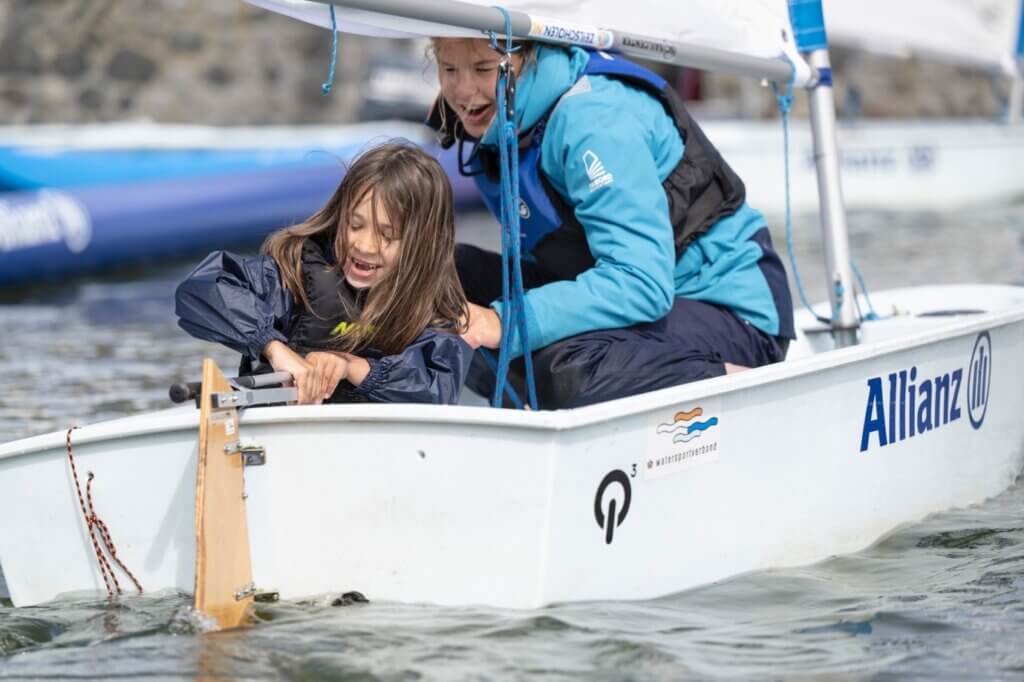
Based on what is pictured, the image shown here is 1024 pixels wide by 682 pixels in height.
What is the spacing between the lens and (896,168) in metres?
11.6

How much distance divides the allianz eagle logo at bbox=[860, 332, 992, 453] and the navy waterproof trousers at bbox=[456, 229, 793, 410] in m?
0.26

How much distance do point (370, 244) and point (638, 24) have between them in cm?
91

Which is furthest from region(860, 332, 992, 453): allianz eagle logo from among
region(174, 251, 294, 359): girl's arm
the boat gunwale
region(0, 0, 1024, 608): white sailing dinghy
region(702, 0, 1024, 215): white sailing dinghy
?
region(702, 0, 1024, 215): white sailing dinghy

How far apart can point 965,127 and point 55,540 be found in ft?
34.9

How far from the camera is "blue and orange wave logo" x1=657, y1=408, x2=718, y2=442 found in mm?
2516

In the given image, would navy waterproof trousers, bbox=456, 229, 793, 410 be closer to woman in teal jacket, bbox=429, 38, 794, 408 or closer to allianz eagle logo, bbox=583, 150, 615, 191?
woman in teal jacket, bbox=429, 38, 794, 408

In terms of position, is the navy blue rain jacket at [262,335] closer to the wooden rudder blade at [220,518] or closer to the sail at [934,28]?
the wooden rudder blade at [220,518]

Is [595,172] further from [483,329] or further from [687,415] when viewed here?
[687,415]

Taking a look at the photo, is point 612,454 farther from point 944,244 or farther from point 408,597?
point 944,244

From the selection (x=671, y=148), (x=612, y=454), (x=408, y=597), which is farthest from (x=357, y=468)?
(x=671, y=148)

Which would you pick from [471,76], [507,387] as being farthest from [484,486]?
[471,76]

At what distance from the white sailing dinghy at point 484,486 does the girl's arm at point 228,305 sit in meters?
0.19

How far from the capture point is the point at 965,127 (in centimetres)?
1210

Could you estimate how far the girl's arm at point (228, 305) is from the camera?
2617 millimetres
